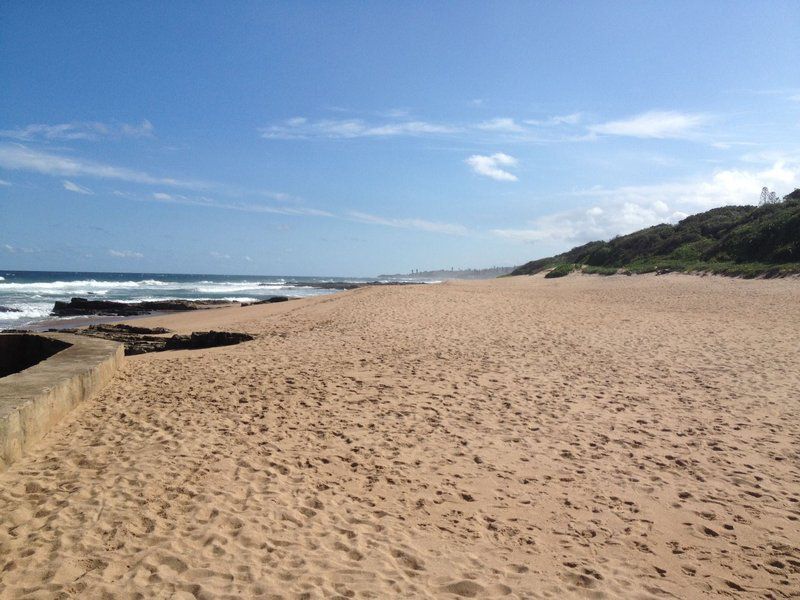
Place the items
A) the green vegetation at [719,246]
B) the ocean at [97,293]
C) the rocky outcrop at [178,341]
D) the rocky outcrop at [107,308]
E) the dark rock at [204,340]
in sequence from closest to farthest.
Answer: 1. the rocky outcrop at [178,341]
2. the dark rock at [204,340]
3. the green vegetation at [719,246]
4. the rocky outcrop at [107,308]
5. the ocean at [97,293]

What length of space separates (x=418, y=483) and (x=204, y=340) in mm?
9273

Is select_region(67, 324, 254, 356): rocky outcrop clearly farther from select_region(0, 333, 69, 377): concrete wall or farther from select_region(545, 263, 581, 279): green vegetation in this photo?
select_region(545, 263, 581, 279): green vegetation

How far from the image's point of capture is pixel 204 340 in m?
12.6

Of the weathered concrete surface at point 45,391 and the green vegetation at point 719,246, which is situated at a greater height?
the green vegetation at point 719,246

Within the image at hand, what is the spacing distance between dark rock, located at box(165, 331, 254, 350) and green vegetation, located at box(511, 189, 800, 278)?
73.8 feet

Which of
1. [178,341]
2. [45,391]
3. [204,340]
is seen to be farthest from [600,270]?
[45,391]

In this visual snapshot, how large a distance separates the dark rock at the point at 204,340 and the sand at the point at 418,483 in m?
2.94

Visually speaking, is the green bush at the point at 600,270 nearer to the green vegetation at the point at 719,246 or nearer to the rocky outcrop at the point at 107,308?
the green vegetation at the point at 719,246

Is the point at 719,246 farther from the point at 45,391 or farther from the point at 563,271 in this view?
the point at 45,391

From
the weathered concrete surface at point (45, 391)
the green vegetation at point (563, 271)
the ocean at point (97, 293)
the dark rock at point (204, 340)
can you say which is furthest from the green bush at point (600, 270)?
the weathered concrete surface at point (45, 391)

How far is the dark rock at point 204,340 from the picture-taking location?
41.1 ft

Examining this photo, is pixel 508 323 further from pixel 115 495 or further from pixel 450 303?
pixel 115 495

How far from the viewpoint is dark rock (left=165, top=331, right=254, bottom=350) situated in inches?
493

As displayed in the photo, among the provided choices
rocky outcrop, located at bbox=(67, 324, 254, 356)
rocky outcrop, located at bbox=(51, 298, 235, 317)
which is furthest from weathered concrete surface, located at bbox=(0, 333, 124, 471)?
rocky outcrop, located at bbox=(51, 298, 235, 317)
